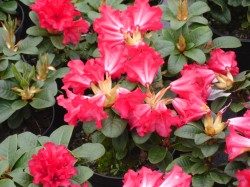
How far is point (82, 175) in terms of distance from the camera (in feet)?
5.43

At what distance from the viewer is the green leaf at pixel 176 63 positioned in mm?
2016

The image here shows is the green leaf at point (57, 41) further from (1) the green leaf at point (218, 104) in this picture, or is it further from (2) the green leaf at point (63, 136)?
(1) the green leaf at point (218, 104)

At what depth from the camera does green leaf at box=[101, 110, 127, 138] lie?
1700 mm

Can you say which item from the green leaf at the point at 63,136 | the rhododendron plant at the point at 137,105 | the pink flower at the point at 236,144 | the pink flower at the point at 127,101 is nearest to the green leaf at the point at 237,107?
the rhododendron plant at the point at 137,105

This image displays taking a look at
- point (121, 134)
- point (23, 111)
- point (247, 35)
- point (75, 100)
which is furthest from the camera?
point (247, 35)

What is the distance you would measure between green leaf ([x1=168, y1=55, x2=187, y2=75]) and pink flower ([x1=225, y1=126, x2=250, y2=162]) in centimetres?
47

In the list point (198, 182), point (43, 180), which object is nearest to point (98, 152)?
point (43, 180)

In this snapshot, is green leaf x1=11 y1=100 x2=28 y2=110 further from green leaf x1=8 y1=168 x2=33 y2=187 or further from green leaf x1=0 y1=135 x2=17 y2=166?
green leaf x1=8 y1=168 x2=33 y2=187

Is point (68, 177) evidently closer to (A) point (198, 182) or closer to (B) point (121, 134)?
(B) point (121, 134)

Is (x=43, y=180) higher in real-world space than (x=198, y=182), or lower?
higher

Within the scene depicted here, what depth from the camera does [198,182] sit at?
5.72ft

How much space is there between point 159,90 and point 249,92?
457 mm

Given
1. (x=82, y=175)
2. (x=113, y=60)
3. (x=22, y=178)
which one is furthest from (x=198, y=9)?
(x=22, y=178)

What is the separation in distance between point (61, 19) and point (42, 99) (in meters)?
0.38
